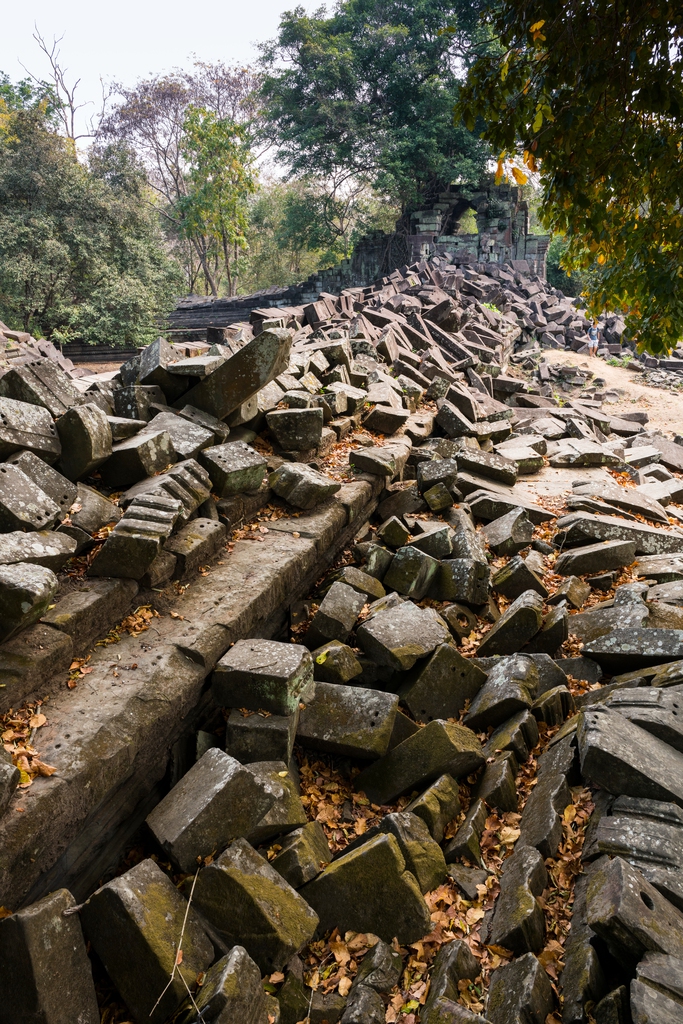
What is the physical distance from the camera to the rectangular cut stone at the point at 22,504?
3.19 meters

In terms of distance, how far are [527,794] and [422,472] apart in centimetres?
326

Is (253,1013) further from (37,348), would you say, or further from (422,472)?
(37,348)

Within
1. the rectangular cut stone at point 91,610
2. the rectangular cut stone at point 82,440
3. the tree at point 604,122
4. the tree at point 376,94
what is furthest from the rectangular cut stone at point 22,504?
the tree at point 376,94

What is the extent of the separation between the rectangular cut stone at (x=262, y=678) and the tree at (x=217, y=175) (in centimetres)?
2321

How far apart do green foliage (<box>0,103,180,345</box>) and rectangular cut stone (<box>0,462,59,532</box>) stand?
14.4 metres

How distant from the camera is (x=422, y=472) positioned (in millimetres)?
5859

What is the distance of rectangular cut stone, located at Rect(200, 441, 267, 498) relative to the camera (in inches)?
176

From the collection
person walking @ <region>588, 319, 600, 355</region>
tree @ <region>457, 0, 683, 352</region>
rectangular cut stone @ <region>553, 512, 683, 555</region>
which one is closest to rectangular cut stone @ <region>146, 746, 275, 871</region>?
tree @ <region>457, 0, 683, 352</region>

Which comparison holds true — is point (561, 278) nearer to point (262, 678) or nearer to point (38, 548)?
point (262, 678)

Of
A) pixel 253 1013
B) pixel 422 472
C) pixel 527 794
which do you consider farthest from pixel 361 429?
pixel 253 1013

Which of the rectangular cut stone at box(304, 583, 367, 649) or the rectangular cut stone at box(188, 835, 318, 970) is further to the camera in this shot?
the rectangular cut stone at box(304, 583, 367, 649)

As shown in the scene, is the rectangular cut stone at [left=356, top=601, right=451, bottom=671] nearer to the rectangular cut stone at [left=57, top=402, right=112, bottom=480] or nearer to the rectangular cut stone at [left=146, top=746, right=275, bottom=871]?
the rectangular cut stone at [left=146, top=746, right=275, bottom=871]

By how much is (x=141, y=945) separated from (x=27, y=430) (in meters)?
2.76

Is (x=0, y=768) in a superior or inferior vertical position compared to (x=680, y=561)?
superior
